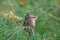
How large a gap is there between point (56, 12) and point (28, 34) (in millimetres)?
2781

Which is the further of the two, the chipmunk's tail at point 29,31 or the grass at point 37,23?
the chipmunk's tail at point 29,31

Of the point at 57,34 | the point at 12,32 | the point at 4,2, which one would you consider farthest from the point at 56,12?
the point at 12,32

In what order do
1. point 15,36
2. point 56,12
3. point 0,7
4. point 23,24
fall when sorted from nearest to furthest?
point 15,36 → point 23,24 → point 0,7 → point 56,12

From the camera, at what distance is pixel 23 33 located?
6.61 meters

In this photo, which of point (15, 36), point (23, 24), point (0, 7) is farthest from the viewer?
point (0, 7)

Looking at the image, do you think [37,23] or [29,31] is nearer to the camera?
[29,31]

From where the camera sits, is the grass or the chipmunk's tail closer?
the grass

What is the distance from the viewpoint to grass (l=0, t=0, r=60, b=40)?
257 inches

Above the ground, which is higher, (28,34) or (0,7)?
(0,7)

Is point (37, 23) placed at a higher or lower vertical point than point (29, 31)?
higher

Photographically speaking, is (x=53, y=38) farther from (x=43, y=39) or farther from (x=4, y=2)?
(x=4, y=2)

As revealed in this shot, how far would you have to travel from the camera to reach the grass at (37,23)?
652cm

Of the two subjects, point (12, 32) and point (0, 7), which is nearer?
point (12, 32)

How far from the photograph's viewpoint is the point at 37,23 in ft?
24.4
